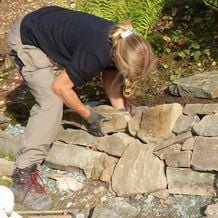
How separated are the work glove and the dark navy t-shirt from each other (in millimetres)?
420

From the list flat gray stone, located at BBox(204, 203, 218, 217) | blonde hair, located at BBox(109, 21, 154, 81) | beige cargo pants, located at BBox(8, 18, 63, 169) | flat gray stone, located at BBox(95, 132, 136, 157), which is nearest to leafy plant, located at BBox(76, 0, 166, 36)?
beige cargo pants, located at BBox(8, 18, 63, 169)

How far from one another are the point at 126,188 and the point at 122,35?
114cm

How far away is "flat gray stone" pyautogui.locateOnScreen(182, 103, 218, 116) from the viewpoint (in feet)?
13.9

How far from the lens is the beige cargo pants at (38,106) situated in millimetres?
4438

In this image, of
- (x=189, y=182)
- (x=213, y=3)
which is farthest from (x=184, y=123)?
(x=213, y=3)

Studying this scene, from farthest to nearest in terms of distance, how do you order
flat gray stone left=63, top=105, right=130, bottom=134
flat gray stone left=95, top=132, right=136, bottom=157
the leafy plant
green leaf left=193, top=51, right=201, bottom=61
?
the leafy plant, green leaf left=193, top=51, right=201, bottom=61, flat gray stone left=63, top=105, right=130, bottom=134, flat gray stone left=95, top=132, right=136, bottom=157

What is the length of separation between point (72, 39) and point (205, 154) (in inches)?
50.2

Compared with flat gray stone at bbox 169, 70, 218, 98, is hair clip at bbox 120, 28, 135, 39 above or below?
above

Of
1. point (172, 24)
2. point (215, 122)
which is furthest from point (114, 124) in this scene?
point (172, 24)

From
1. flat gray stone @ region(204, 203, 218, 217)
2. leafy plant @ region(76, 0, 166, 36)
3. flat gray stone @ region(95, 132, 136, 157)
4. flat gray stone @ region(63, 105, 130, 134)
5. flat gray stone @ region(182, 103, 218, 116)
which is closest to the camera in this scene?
flat gray stone @ region(204, 203, 218, 217)

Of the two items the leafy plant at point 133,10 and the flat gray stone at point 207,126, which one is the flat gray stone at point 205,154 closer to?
the flat gray stone at point 207,126

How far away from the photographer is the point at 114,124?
4570mm

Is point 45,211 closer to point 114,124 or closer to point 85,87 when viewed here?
point 114,124

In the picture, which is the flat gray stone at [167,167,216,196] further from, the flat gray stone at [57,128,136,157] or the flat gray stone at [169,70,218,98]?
the flat gray stone at [169,70,218,98]
